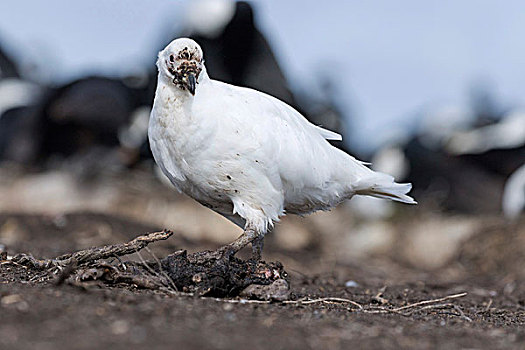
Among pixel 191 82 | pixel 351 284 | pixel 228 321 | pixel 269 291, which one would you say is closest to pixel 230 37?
pixel 351 284

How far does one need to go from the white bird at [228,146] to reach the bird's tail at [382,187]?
55 cm

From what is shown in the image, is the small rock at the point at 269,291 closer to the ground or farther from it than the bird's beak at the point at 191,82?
closer to the ground

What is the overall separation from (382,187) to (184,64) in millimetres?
2111

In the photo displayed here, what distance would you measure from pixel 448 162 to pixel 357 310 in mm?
11990

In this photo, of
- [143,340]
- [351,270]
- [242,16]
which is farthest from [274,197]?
[242,16]

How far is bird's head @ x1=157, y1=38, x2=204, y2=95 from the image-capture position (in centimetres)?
481

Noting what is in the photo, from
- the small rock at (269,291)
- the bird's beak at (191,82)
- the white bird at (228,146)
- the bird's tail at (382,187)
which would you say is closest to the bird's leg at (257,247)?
the white bird at (228,146)

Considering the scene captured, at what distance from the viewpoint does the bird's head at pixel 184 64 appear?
4809 millimetres

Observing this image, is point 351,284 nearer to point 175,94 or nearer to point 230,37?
point 175,94

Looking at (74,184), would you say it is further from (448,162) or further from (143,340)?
(143,340)

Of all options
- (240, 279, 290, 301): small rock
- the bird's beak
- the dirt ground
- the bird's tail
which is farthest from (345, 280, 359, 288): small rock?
the bird's beak

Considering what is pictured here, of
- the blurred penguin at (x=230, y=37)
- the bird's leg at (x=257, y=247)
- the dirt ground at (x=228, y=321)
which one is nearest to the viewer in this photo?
the dirt ground at (x=228, y=321)

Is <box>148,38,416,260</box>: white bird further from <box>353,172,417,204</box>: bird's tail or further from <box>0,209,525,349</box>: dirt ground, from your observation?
<box>0,209,525,349</box>: dirt ground

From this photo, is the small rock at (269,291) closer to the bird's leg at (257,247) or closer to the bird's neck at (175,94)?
the bird's leg at (257,247)
